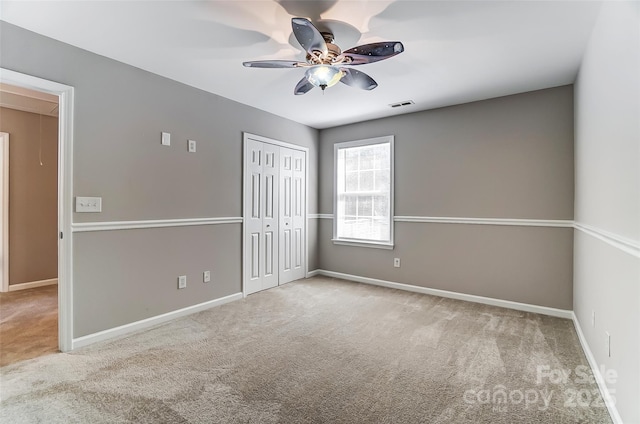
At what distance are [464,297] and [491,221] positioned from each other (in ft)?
3.30

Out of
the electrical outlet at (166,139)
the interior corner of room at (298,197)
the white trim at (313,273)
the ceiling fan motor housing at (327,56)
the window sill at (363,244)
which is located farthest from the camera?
the white trim at (313,273)

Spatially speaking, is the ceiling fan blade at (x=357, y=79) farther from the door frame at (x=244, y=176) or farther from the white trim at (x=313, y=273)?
the white trim at (x=313, y=273)

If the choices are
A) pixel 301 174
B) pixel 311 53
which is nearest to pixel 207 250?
pixel 301 174

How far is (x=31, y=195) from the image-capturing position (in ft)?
14.1

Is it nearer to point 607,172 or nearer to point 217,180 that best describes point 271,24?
point 217,180

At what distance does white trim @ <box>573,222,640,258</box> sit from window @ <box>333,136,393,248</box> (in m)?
2.39

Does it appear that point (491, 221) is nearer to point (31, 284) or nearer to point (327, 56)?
point (327, 56)

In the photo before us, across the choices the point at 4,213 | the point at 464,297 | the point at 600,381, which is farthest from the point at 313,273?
the point at 4,213

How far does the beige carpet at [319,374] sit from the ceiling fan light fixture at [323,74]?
2199 millimetres

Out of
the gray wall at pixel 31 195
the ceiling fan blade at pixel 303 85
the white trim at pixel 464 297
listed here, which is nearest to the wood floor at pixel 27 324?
the gray wall at pixel 31 195

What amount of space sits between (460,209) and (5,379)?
4454mm

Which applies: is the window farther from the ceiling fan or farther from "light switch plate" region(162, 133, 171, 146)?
"light switch plate" region(162, 133, 171, 146)

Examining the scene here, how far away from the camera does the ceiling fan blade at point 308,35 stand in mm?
1792

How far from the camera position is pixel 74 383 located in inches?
79.6
